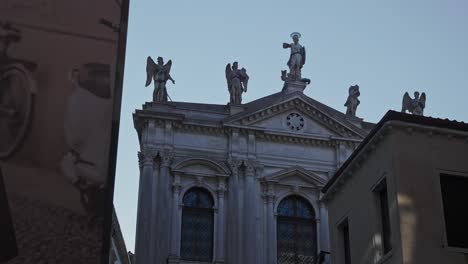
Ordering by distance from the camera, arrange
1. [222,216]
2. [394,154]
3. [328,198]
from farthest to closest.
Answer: [222,216] < [328,198] < [394,154]

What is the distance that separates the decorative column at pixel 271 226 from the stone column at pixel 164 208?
13.9ft

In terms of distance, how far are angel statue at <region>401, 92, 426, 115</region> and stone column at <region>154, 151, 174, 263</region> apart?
36.7 ft

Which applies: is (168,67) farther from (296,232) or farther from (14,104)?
(14,104)

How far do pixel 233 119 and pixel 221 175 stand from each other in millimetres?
2712

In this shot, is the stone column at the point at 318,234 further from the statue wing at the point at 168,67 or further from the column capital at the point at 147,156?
the statue wing at the point at 168,67

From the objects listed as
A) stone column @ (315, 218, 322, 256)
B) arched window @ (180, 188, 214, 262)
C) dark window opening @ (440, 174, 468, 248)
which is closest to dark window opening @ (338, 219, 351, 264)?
dark window opening @ (440, 174, 468, 248)

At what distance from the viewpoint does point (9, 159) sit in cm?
2203

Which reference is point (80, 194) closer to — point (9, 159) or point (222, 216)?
point (9, 159)

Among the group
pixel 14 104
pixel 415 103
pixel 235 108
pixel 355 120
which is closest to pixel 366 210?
pixel 14 104

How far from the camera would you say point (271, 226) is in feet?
122

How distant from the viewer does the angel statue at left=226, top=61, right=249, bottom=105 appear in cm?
4003

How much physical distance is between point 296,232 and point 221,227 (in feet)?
10.9

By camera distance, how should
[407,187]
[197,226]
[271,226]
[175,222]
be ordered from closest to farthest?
[407,187] → [175,222] → [197,226] → [271,226]

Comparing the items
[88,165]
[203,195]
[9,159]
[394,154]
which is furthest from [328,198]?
[203,195]
